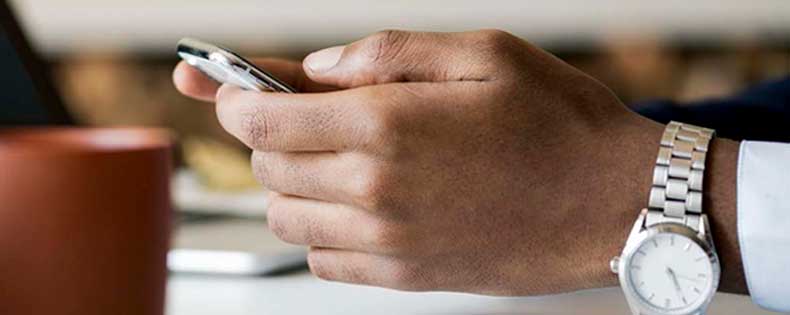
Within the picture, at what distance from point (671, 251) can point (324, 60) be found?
0.61 ft

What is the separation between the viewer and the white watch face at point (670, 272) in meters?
0.48

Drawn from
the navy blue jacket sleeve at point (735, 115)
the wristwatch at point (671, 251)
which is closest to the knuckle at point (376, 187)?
the wristwatch at point (671, 251)

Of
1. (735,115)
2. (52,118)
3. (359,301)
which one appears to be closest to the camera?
(359,301)

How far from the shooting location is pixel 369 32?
2.52 meters

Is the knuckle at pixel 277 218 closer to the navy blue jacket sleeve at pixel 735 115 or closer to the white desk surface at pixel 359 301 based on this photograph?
the white desk surface at pixel 359 301

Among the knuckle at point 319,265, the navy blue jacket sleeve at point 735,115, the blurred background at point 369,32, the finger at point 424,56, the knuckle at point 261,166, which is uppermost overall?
the finger at point 424,56

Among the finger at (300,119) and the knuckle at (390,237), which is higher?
the finger at (300,119)

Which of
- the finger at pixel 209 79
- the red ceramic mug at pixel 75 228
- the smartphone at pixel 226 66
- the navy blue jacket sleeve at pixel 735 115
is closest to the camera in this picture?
the red ceramic mug at pixel 75 228

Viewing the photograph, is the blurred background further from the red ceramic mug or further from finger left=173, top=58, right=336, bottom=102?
the red ceramic mug

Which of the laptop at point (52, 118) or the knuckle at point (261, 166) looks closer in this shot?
the knuckle at point (261, 166)

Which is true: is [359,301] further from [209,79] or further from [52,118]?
[52,118]

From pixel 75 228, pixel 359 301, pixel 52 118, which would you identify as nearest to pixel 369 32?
pixel 52 118

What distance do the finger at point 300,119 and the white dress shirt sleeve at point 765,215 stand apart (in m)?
0.19

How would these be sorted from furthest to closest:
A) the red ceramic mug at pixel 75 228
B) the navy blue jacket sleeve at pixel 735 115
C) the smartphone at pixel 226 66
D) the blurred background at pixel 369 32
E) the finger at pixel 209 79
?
the blurred background at pixel 369 32 → the navy blue jacket sleeve at pixel 735 115 → the finger at pixel 209 79 → the smartphone at pixel 226 66 → the red ceramic mug at pixel 75 228
